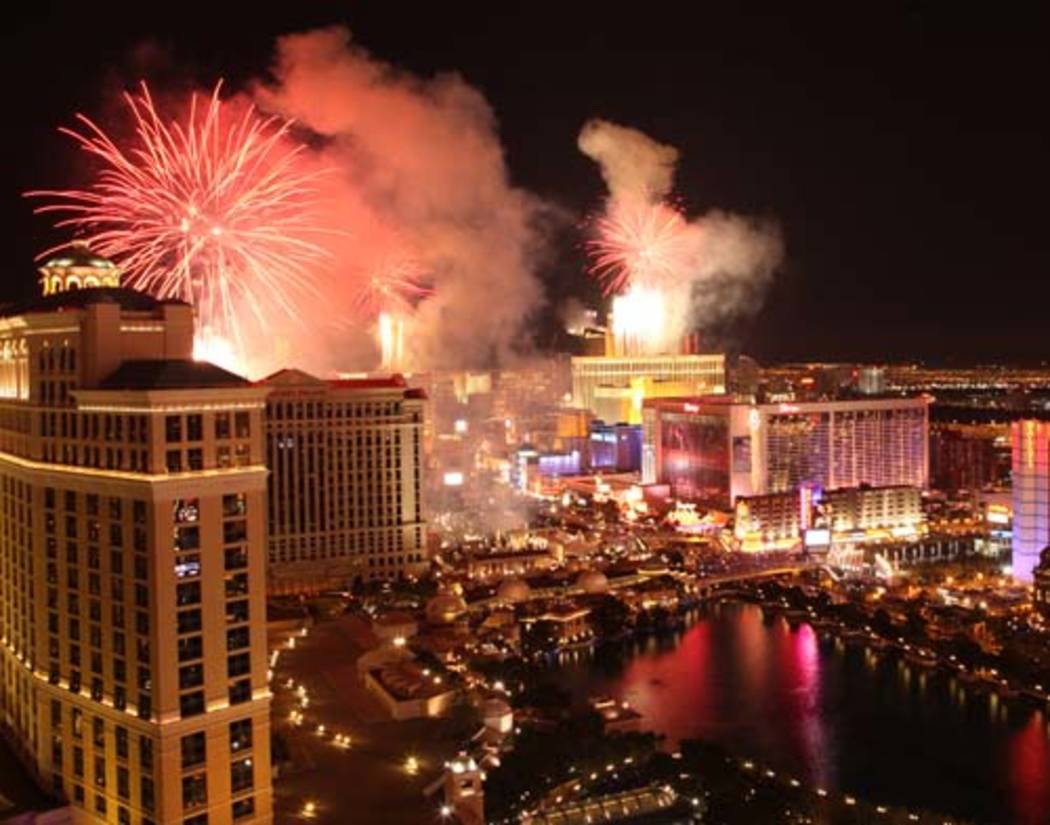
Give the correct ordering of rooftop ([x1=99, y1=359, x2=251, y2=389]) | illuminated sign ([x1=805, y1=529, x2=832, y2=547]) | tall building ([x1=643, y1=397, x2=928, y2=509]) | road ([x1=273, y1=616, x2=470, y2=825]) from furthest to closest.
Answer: tall building ([x1=643, y1=397, x2=928, y2=509]), illuminated sign ([x1=805, y1=529, x2=832, y2=547]), road ([x1=273, y1=616, x2=470, y2=825]), rooftop ([x1=99, y1=359, x2=251, y2=389])

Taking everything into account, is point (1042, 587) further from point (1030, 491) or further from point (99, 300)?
point (99, 300)

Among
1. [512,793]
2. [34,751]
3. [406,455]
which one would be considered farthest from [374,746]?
[406,455]

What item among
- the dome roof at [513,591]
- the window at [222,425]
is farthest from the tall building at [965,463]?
the window at [222,425]

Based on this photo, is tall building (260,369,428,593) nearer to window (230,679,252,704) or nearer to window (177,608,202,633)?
window (230,679,252,704)

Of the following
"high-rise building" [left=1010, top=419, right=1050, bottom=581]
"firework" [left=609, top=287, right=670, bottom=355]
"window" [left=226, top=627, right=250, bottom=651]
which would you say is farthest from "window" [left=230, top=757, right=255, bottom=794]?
"firework" [left=609, top=287, right=670, bottom=355]

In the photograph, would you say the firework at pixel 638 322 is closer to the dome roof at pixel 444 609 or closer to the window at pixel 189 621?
the dome roof at pixel 444 609

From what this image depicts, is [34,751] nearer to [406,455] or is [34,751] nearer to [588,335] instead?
[406,455]
